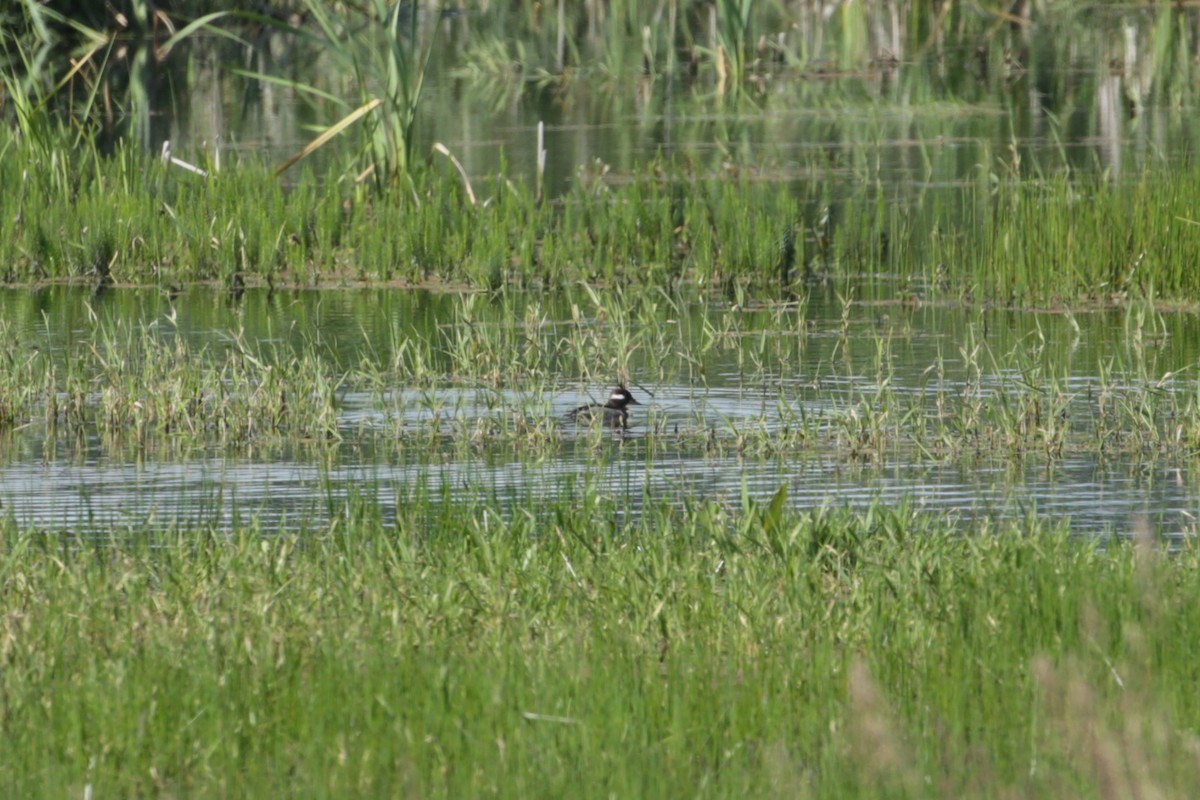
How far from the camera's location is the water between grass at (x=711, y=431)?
23.5ft

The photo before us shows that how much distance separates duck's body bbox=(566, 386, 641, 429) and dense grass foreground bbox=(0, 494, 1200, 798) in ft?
7.24

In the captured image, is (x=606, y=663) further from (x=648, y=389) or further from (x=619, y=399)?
(x=648, y=389)

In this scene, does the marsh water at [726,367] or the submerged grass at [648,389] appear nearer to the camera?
the marsh water at [726,367]

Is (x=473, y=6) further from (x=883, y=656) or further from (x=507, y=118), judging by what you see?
(x=883, y=656)

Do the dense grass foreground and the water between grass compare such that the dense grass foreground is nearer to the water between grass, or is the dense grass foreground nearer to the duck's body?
the water between grass

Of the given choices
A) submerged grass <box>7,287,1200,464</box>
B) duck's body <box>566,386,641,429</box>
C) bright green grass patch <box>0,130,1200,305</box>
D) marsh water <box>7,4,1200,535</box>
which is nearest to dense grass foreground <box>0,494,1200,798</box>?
marsh water <box>7,4,1200,535</box>

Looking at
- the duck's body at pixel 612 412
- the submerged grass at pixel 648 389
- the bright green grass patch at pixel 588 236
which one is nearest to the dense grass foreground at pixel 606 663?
the submerged grass at pixel 648 389

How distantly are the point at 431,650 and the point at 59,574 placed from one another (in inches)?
47.8

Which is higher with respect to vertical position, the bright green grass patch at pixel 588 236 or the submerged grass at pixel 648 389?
the bright green grass patch at pixel 588 236

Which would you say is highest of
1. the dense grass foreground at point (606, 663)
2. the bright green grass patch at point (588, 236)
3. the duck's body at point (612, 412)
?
the bright green grass patch at point (588, 236)

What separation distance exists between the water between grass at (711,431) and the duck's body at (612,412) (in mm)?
69

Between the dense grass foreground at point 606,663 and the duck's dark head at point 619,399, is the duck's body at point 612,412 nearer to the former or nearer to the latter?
the duck's dark head at point 619,399

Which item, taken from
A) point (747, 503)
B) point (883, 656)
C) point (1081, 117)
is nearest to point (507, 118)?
point (1081, 117)

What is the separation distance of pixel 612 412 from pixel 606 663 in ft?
12.1
